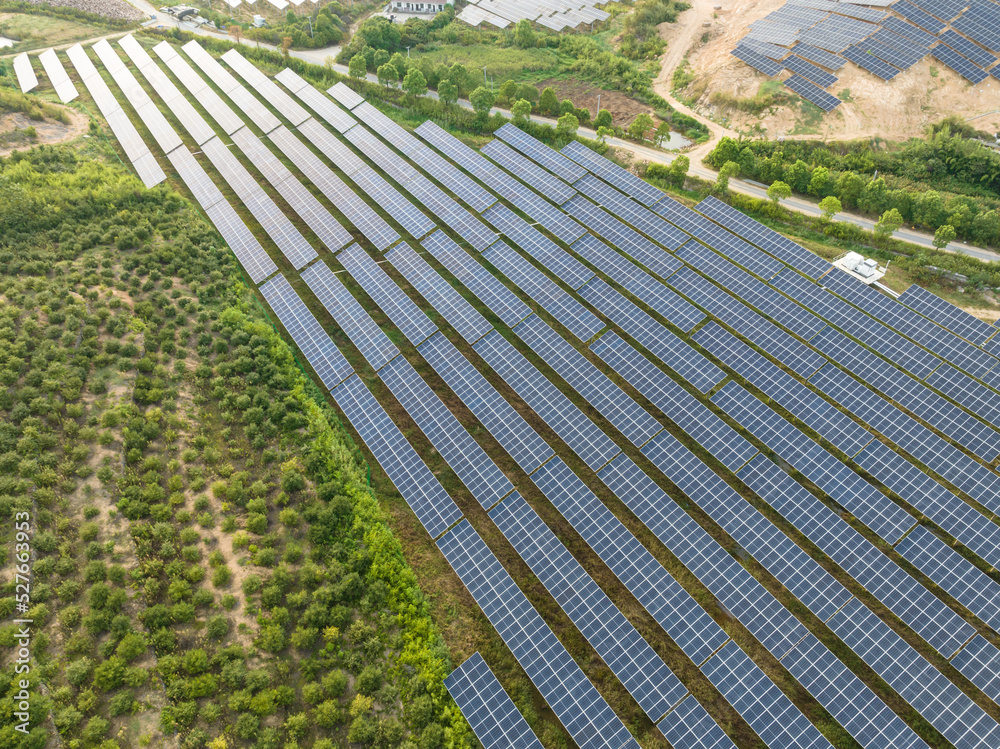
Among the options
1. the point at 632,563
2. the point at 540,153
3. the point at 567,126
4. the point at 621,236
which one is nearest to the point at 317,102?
the point at 540,153

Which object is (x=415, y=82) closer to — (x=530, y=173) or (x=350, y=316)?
(x=530, y=173)

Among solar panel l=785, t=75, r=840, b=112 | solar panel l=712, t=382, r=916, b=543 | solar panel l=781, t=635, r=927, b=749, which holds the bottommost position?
solar panel l=781, t=635, r=927, b=749

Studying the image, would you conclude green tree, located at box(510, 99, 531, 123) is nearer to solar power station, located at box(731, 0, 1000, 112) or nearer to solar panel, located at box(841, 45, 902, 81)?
solar power station, located at box(731, 0, 1000, 112)

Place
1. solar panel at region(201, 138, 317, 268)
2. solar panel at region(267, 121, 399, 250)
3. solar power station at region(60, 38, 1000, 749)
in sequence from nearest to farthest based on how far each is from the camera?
solar power station at region(60, 38, 1000, 749)
solar panel at region(201, 138, 317, 268)
solar panel at region(267, 121, 399, 250)

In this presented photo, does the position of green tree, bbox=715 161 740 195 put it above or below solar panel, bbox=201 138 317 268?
above

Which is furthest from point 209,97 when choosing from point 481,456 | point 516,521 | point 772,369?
point 772,369

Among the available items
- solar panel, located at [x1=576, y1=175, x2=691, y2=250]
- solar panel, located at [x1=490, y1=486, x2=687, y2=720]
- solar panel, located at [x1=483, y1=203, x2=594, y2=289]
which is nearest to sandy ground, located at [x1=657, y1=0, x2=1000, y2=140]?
solar panel, located at [x1=576, y1=175, x2=691, y2=250]
